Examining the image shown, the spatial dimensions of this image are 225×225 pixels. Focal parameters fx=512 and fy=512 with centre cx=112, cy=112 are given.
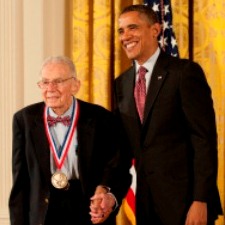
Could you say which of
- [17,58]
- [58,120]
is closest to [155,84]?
[58,120]

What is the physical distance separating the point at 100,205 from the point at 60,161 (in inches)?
11.5

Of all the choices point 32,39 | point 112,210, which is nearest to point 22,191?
point 112,210

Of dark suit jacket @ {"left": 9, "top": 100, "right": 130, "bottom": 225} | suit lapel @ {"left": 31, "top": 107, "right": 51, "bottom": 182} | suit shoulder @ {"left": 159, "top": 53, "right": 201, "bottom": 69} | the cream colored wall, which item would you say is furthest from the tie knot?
the cream colored wall

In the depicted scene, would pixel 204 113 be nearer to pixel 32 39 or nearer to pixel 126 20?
pixel 126 20

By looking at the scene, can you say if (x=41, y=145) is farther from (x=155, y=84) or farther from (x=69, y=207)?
(x=155, y=84)

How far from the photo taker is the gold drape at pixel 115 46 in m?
3.88

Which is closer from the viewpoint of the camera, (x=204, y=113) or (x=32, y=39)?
(x=204, y=113)

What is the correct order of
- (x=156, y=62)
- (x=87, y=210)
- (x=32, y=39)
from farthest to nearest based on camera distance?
(x=32, y=39) < (x=156, y=62) < (x=87, y=210)

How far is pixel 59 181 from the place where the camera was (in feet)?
8.06

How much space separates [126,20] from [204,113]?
0.68 m

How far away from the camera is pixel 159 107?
2656mm

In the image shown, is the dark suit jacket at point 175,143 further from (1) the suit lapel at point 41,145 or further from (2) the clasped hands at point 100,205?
(1) the suit lapel at point 41,145

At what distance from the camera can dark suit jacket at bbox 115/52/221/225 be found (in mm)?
2541

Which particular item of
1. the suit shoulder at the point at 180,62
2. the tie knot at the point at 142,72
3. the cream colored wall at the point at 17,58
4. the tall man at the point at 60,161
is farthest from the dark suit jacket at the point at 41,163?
the cream colored wall at the point at 17,58
